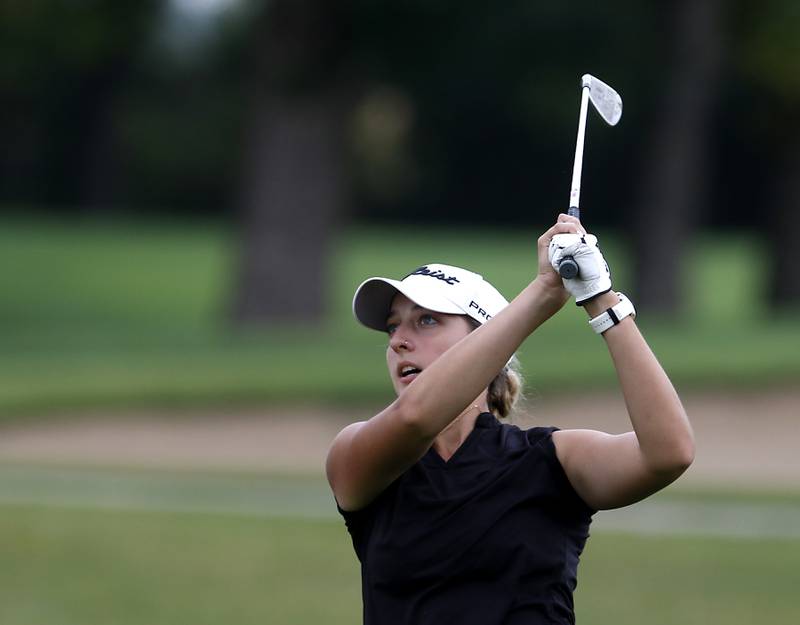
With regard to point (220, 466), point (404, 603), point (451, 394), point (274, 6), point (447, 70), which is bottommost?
point (404, 603)

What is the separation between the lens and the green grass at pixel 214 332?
17.3 metres

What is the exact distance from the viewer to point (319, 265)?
23250 mm

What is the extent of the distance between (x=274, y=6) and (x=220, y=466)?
9.89 m

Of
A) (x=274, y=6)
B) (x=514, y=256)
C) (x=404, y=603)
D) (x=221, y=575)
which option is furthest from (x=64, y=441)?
(x=514, y=256)

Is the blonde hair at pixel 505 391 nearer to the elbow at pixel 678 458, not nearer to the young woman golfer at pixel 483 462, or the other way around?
→ the young woman golfer at pixel 483 462

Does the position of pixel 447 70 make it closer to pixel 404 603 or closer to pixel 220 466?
pixel 220 466

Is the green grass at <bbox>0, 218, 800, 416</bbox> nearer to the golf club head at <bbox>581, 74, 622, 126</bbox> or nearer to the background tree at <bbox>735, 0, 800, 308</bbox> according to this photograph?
the background tree at <bbox>735, 0, 800, 308</bbox>

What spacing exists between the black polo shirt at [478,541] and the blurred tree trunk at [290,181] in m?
19.1

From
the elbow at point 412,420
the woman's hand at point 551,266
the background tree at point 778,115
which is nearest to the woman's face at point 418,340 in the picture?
the elbow at point 412,420

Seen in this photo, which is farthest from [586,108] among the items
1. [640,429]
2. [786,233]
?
[786,233]

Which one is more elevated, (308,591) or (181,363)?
(181,363)

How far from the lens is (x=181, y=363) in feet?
62.1

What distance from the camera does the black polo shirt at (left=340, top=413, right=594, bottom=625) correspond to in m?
3.72

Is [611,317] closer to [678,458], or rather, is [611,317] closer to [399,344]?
[678,458]
